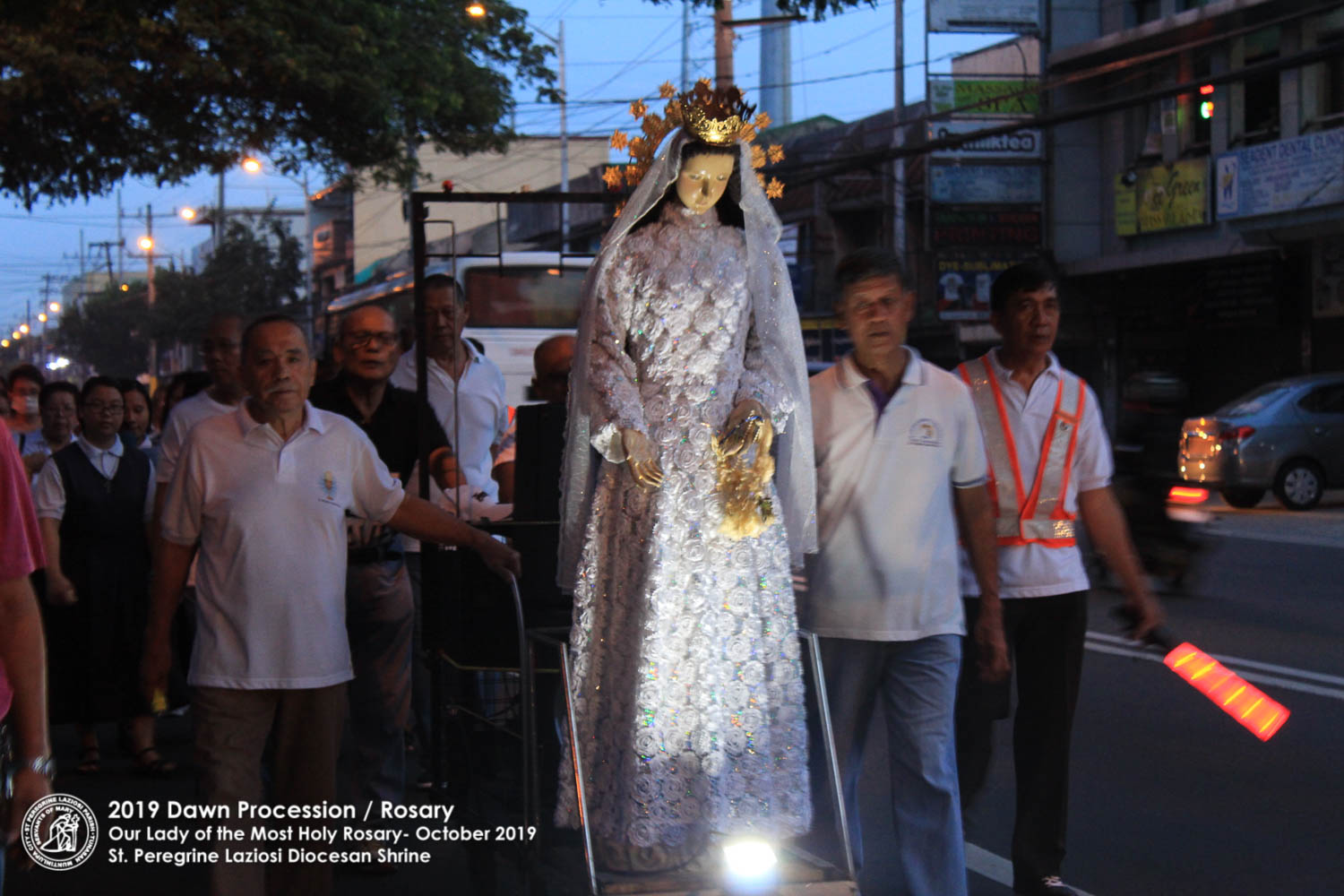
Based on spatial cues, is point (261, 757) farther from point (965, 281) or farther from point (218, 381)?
point (965, 281)

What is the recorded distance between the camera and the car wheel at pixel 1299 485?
1914cm

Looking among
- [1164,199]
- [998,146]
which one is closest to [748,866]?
[1164,199]

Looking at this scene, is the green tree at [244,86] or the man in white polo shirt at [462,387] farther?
the green tree at [244,86]

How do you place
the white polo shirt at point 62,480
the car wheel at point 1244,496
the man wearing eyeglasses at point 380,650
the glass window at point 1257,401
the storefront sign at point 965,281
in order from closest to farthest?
1. the man wearing eyeglasses at point 380,650
2. the white polo shirt at point 62,480
3. the glass window at point 1257,401
4. the car wheel at point 1244,496
5. the storefront sign at point 965,281

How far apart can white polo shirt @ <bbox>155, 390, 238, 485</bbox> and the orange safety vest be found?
2.95 meters

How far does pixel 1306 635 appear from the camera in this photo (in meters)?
10.1

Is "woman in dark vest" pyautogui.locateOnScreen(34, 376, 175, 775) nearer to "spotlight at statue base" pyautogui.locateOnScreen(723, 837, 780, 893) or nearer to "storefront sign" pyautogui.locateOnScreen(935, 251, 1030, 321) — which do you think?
"spotlight at statue base" pyautogui.locateOnScreen(723, 837, 780, 893)

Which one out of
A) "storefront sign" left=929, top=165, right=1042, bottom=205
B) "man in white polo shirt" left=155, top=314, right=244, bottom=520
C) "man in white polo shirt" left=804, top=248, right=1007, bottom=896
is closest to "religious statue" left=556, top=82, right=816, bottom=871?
"man in white polo shirt" left=804, top=248, right=1007, bottom=896

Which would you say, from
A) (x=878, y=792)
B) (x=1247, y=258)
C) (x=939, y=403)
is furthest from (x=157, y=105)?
(x=1247, y=258)

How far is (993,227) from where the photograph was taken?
95.7 feet

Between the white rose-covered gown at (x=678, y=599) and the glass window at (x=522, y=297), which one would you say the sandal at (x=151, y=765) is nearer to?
the white rose-covered gown at (x=678, y=599)

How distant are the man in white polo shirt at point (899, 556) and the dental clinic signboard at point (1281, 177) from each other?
1957 centimetres

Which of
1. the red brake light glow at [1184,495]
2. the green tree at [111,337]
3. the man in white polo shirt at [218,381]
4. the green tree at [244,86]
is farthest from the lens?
the green tree at [111,337]

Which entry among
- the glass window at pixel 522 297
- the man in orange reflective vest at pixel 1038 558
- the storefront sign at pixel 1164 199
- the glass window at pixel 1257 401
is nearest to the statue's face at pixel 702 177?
the man in orange reflective vest at pixel 1038 558
